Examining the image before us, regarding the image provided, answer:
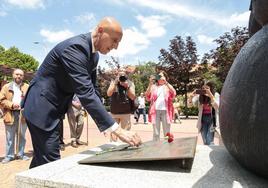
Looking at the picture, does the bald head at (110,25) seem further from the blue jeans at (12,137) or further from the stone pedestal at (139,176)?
the blue jeans at (12,137)

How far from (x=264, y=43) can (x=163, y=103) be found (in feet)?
16.9

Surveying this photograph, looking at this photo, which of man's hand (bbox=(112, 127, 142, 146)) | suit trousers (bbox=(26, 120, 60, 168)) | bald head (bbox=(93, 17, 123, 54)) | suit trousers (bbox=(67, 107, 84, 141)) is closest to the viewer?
man's hand (bbox=(112, 127, 142, 146))

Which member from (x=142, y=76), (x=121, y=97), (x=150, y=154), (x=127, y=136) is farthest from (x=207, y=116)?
(x=142, y=76)

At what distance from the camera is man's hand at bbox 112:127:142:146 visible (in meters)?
2.58

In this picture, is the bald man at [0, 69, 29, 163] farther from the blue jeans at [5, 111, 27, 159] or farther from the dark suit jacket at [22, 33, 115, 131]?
the dark suit jacket at [22, 33, 115, 131]

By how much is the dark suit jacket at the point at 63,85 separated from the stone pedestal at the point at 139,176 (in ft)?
1.40

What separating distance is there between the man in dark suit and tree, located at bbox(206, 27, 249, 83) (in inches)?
793

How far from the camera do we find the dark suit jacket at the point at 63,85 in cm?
260

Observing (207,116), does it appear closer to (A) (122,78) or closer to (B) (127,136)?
(A) (122,78)

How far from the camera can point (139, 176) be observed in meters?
2.16

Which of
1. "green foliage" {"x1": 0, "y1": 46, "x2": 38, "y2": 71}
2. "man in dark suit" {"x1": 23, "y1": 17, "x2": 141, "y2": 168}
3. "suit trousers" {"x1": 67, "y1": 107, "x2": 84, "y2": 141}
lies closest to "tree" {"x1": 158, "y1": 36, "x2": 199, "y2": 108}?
"suit trousers" {"x1": 67, "y1": 107, "x2": 84, "y2": 141}

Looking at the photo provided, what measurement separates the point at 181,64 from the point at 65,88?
22180 mm

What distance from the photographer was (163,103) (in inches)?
277

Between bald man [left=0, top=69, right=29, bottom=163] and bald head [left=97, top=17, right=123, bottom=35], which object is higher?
bald head [left=97, top=17, right=123, bottom=35]
